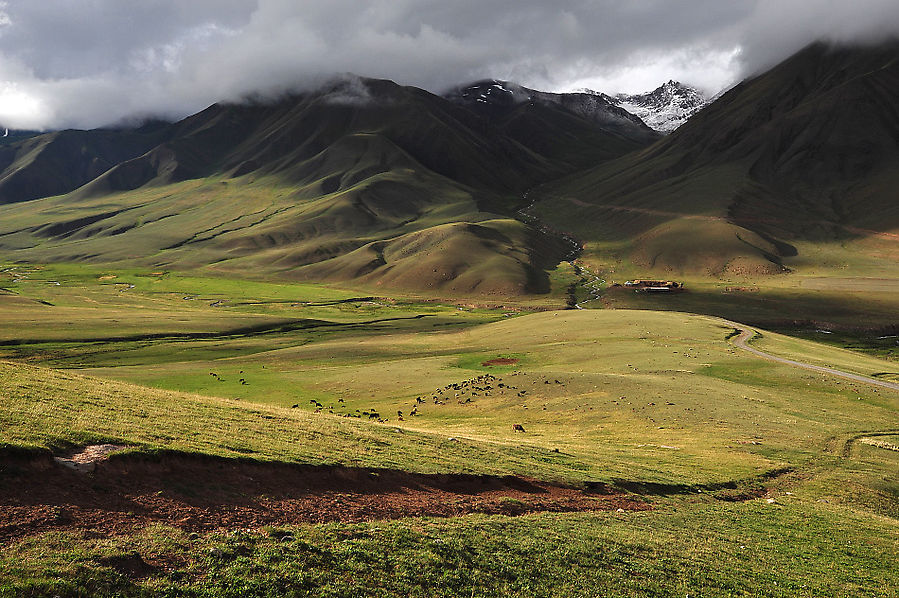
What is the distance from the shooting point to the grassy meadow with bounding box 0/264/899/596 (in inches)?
663

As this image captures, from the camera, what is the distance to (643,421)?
5094 centimetres

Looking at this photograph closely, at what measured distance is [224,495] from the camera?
21047mm

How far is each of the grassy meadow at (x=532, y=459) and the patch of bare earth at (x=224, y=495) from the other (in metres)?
0.89

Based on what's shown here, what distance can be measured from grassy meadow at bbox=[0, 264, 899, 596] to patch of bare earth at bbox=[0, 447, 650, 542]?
0.89 meters

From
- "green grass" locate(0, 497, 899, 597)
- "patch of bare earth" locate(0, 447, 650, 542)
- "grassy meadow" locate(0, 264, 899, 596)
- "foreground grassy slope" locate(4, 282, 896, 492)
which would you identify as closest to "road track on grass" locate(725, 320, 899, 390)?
"grassy meadow" locate(0, 264, 899, 596)

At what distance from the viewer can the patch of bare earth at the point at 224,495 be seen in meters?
17.5

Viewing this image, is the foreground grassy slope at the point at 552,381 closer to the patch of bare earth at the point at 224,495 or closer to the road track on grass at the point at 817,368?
the road track on grass at the point at 817,368

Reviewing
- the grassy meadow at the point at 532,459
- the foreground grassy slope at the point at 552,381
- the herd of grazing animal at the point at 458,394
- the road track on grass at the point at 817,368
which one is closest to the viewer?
the grassy meadow at the point at 532,459

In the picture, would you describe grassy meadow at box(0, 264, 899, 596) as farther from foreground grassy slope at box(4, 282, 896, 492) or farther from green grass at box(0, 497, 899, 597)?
foreground grassy slope at box(4, 282, 896, 492)

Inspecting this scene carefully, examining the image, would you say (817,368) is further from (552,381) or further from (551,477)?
(551,477)

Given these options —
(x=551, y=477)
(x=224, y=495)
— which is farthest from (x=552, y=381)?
(x=224, y=495)

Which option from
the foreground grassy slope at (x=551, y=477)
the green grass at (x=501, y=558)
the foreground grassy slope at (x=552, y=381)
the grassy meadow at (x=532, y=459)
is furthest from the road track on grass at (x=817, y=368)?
the green grass at (x=501, y=558)

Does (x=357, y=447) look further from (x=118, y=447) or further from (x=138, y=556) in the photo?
(x=138, y=556)

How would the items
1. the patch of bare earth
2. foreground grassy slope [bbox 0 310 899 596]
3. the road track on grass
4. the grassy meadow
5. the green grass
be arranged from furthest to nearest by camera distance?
the road track on grass < the patch of bare earth < the grassy meadow < foreground grassy slope [bbox 0 310 899 596] < the green grass
